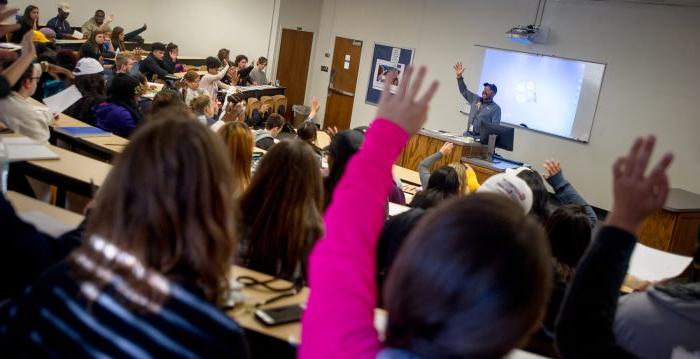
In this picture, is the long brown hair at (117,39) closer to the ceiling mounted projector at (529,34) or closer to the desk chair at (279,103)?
the desk chair at (279,103)

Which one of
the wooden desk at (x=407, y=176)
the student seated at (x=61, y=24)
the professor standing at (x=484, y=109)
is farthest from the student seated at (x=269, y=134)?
the student seated at (x=61, y=24)

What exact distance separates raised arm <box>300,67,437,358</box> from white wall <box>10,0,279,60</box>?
10.9m

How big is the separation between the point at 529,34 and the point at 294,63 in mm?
5208

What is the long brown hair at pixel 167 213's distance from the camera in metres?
0.91

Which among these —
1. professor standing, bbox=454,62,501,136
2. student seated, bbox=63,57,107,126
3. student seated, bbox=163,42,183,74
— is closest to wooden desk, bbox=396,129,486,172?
professor standing, bbox=454,62,501,136

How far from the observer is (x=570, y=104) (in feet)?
27.1

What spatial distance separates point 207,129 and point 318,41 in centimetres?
1099

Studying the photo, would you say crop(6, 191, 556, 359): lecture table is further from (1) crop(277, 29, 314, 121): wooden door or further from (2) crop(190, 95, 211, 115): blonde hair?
(1) crop(277, 29, 314, 121): wooden door

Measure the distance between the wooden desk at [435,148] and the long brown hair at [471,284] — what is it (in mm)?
6148

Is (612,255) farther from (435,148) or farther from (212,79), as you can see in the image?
(212,79)

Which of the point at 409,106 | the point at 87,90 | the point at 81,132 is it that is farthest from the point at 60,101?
the point at 409,106

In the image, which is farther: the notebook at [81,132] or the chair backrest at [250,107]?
the chair backrest at [250,107]

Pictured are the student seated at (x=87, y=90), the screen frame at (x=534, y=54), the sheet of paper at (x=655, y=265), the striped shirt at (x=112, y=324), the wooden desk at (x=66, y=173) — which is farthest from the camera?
the screen frame at (x=534, y=54)

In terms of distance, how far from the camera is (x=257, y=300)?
171 cm
